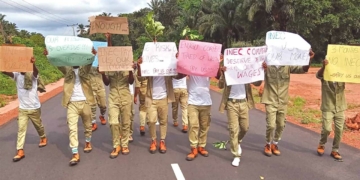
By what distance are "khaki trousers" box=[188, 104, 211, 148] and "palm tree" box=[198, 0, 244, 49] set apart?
88.9 ft

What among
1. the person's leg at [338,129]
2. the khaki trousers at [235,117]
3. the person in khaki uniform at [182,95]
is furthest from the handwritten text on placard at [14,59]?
the person's leg at [338,129]

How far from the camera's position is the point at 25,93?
5867 millimetres

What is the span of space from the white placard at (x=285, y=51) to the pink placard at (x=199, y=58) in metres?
0.84

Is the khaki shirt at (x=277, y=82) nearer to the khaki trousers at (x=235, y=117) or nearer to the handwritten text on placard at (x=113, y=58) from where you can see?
the khaki trousers at (x=235, y=117)

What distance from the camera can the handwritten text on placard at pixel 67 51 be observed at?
5.41m

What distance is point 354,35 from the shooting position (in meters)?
34.4

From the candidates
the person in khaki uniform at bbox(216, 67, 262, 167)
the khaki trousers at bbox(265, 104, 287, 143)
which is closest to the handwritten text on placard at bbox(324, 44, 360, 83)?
the khaki trousers at bbox(265, 104, 287, 143)

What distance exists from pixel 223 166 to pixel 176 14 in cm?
4607

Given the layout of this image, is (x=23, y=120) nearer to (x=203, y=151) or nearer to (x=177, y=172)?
(x=177, y=172)

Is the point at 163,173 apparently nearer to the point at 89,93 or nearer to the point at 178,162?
the point at 178,162

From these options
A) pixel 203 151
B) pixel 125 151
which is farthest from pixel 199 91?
pixel 125 151

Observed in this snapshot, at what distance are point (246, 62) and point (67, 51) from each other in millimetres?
2861

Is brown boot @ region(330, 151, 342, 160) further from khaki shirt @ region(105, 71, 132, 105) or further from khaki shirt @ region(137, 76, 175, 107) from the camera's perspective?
khaki shirt @ region(105, 71, 132, 105)

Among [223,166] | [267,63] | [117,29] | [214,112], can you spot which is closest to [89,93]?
[117,29]
